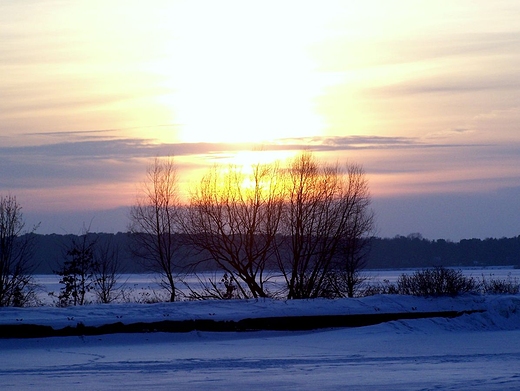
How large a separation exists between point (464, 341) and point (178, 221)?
14.4 m

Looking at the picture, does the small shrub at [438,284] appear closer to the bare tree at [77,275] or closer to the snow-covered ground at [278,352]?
the snow-covered ground at [278,352]

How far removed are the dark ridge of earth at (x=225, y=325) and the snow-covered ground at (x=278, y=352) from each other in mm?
179

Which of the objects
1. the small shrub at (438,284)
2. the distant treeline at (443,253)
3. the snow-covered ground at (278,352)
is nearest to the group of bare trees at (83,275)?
the snow-covered ground at (278,352)

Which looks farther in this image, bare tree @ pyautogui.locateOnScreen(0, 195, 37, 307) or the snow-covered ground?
bare tree @ pyautogui.locateOnScreen(0, 195, 37, 307)

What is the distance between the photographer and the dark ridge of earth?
59.0 ft

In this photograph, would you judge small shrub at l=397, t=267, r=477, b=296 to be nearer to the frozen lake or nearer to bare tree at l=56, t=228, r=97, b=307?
the frozen lake

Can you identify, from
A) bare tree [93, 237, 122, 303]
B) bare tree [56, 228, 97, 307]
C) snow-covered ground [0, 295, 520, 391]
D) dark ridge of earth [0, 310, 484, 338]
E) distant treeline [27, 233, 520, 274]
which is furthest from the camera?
distant treeline [27, 233, 520, 274]

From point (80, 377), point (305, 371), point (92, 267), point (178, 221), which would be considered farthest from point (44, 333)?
point (178, 221)

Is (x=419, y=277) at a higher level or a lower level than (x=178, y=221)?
lower

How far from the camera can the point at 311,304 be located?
2217 cm

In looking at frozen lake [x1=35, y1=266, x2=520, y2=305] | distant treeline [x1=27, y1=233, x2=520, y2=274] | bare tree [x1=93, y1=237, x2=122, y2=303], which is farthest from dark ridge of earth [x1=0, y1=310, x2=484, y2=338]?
distant treeline [x1=27, y1=233, x2=520, y2=274]

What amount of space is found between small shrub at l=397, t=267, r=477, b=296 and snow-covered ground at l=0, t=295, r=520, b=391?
2.21ft

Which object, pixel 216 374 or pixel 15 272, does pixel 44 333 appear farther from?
pixel 15 272

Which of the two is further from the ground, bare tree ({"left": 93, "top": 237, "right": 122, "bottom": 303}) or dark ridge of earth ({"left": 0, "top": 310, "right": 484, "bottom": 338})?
bare tree ({"left": 93, "top": 237, "right": 122, "bottom": 303})
